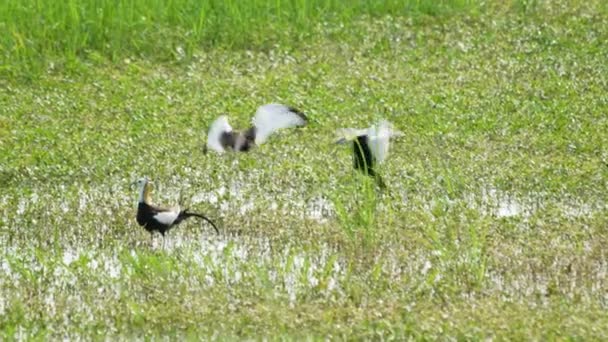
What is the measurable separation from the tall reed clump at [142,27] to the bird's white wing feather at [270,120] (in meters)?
2.71

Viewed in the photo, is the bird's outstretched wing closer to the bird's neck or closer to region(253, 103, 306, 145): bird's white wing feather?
region(253, 103, 306, 145): bird's white wing feather

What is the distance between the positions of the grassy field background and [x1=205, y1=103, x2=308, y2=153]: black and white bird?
0.11m

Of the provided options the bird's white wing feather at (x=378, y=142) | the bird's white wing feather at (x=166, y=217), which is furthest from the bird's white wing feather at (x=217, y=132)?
the bird's white wing feather at (x=166, y=217)

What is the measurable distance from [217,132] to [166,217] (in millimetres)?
1917

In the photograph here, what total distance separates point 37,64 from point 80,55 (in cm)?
51

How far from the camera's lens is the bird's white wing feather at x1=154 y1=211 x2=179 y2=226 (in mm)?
7973

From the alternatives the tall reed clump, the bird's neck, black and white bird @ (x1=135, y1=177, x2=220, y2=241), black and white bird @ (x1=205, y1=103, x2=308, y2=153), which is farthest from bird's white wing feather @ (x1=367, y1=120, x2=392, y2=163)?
the tall reed clump

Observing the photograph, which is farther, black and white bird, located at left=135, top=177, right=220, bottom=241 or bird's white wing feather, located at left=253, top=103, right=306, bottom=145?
bird's white wing feather, located at left=253, top=103, right=306, bottom=145

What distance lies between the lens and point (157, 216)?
7977 mm

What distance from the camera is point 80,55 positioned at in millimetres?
12422

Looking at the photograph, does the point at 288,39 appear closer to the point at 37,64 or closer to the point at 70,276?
the point at 37,64

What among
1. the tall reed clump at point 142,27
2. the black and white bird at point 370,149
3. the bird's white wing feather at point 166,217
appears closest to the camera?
the bird's white wing feather at point 166,217

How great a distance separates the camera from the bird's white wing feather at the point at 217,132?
9812 millimetres

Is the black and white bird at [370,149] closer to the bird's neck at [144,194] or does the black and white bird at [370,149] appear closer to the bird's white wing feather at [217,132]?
the bird's white wing feather at [217,132]
